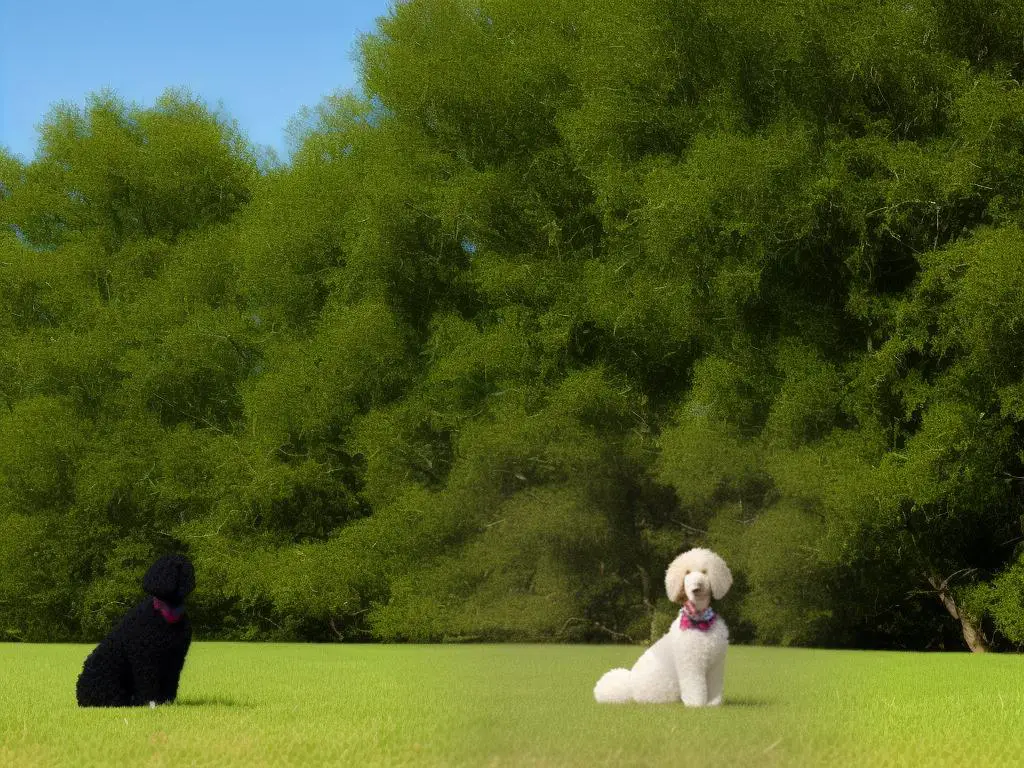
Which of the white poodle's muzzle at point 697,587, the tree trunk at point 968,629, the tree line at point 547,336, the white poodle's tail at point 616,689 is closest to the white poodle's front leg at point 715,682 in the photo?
the white poodle's muzzle at point 697,587

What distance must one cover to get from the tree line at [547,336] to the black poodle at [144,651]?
1194cm

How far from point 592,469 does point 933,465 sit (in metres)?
5.60

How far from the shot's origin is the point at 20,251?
2864cm

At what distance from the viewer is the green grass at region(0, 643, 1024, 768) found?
21.1 feet

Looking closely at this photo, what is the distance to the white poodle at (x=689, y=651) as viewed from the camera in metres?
8.20

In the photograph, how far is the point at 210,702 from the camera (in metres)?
9.68

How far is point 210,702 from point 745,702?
393 cm

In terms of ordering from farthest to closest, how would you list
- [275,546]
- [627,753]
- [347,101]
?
[347,101], [275,546], [627,753]

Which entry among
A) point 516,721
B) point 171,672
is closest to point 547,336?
point 171,672

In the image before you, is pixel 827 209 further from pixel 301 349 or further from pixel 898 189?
pixel 301 349

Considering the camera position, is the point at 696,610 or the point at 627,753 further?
the point at 696,610

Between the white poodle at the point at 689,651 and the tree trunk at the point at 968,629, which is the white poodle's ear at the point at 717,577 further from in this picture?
the tree trunk at the point at 968,629

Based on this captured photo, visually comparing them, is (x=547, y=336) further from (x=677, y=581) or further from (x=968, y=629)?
(x=677, y=581)

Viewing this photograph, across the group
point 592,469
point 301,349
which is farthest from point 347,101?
point 592,469
